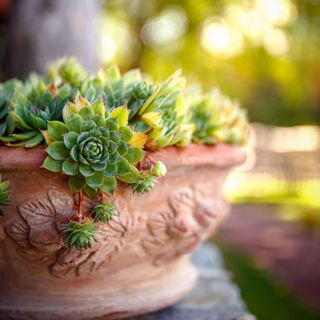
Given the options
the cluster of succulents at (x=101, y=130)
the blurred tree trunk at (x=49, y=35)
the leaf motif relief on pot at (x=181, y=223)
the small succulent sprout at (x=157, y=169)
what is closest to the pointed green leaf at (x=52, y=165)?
the cluster of succulents at (x=101, y=130)

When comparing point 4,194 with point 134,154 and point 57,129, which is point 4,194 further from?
point 134,154

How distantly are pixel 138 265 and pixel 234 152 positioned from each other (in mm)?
446

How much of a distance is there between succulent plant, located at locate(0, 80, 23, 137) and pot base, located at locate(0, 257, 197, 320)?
1.53 ft

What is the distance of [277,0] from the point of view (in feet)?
29.7

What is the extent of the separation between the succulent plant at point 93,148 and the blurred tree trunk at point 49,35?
1.64m

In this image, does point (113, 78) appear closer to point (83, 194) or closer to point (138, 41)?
point (83, 194)

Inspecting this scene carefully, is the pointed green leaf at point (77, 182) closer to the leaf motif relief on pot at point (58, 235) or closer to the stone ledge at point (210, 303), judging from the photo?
the leaf motif relief on pot at point (58, 235)

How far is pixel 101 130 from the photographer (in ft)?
3.93

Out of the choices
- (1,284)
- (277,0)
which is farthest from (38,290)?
(277,0)

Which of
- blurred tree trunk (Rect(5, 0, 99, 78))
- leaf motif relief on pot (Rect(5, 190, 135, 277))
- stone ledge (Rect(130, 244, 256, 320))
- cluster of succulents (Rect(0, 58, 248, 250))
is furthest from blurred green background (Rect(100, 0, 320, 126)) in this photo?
leaf motif relief on pot (Rect(5, 190, 135, 277))

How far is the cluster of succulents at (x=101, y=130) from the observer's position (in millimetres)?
1209

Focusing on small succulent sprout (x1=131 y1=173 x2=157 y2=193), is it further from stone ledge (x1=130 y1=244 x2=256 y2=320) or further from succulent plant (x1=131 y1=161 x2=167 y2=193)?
stone ledge (x1=130 y1=244 x2=256 y2=320)

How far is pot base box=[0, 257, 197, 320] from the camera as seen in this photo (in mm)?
1459

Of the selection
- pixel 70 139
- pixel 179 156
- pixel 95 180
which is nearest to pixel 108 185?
pixel 95 180
